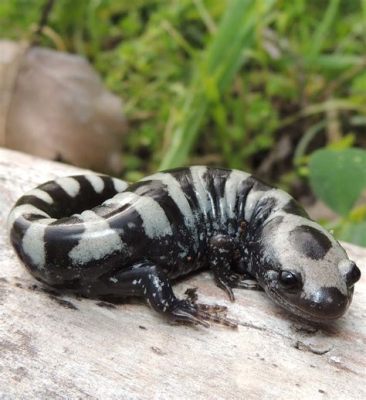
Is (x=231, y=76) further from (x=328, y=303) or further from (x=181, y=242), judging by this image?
(x=328, y=303)

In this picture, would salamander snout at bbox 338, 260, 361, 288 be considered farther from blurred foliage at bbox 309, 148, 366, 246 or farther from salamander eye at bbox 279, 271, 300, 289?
blurred foliage at bbox 309, 148, 366, 246

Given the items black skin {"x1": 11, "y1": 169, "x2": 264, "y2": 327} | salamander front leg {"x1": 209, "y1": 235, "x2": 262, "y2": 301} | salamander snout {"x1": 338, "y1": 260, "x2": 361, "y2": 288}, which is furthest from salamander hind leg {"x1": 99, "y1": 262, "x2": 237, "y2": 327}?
salamander snout {"x1": 338, "y1": 260, "x2": 361, "y2": 288}

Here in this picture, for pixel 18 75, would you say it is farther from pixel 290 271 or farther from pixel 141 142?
pixel 290 271

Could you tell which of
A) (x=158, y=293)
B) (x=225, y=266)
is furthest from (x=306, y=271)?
(x=158, y=293)

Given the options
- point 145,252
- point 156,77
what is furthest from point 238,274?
point 156,77

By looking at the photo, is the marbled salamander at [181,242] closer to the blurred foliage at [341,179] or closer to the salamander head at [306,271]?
the salamander head at [306,271]

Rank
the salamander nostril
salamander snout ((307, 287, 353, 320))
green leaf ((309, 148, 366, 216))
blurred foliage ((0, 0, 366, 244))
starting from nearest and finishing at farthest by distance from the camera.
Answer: salamander snout ((307, 287, 353, 320))
the salamander nostril
green leaf ((309, 148, 366, 216))
blurred foliage ((0, 0, 366, 244))
